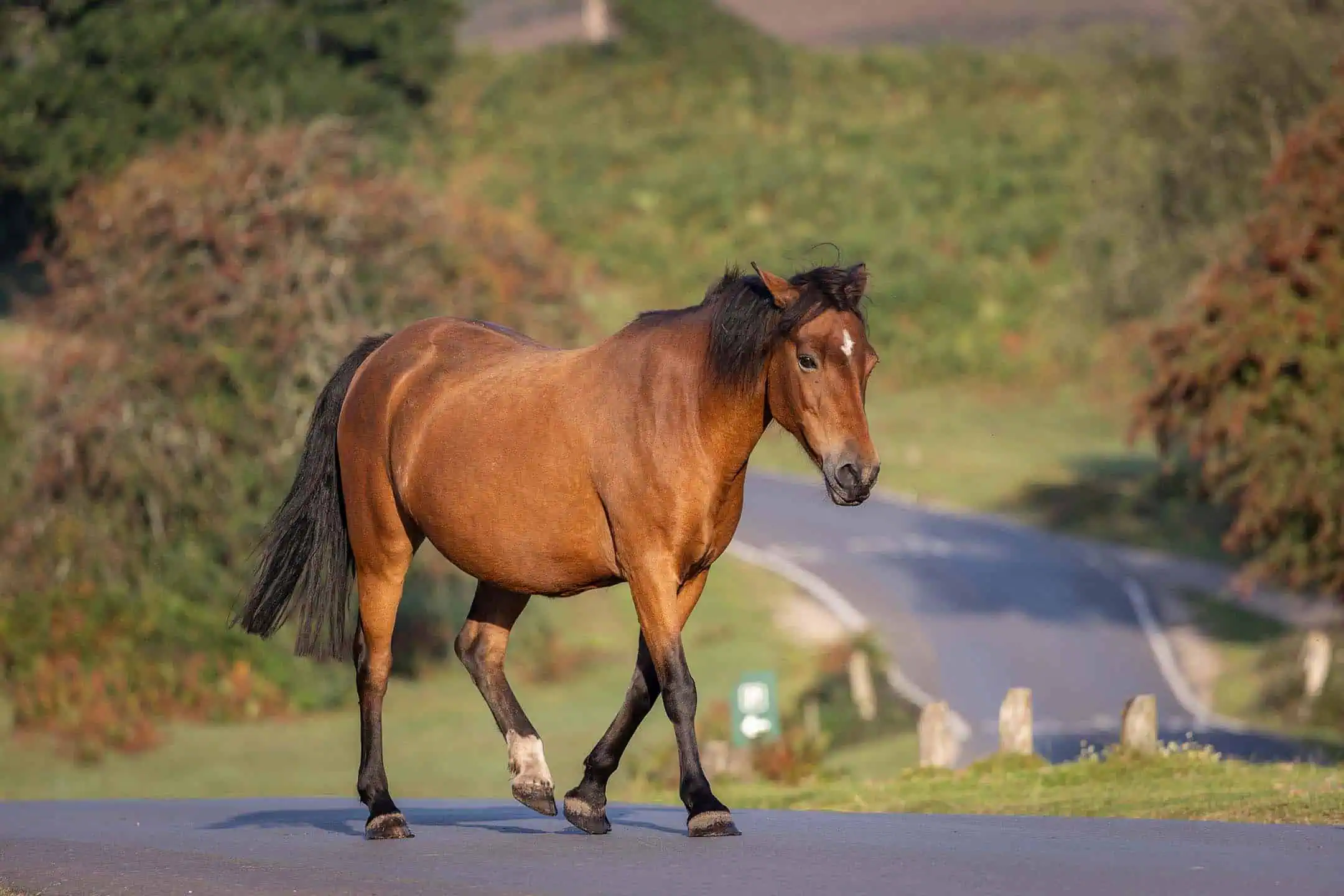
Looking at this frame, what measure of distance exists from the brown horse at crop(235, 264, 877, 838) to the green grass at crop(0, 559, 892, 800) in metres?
8.38

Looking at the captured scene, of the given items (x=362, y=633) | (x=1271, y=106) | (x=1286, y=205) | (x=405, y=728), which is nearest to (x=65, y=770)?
(x=405, y=728)

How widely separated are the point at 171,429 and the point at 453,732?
191 inches

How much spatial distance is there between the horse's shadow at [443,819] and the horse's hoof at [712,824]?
33cm

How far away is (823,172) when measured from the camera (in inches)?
2724

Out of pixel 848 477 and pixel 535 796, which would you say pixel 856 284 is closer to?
pixel 848 477

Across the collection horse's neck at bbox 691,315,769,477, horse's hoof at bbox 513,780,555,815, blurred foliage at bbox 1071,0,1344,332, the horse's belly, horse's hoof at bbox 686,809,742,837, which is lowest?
horse's hoof at bbox 686,809,742,837

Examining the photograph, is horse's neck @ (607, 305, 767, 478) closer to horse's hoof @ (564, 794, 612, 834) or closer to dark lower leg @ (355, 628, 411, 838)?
horse's hoof @ (564, 794, 612, 834)

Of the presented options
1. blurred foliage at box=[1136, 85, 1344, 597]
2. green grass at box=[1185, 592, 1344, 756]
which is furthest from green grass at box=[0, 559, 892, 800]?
blurred foliage at box=[1136, 85, 1344, 597]

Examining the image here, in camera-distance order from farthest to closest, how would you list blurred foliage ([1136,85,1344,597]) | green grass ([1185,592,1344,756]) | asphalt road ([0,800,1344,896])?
green grass ([1185,592,1344,756]) < blurred foliage ([1136,85,1344,597]) < asphalt road ([0,800,1344,896])

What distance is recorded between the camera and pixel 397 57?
3847 centimetres

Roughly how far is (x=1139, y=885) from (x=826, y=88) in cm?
8013

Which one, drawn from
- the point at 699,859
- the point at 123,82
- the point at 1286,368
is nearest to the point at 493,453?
the point at 699,859

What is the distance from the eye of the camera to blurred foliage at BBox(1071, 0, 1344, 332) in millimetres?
30578

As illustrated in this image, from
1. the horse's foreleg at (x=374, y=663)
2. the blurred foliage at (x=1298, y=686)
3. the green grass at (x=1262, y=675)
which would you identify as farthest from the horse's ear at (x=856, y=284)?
the blurred foliage at (x=1298, y=686)
